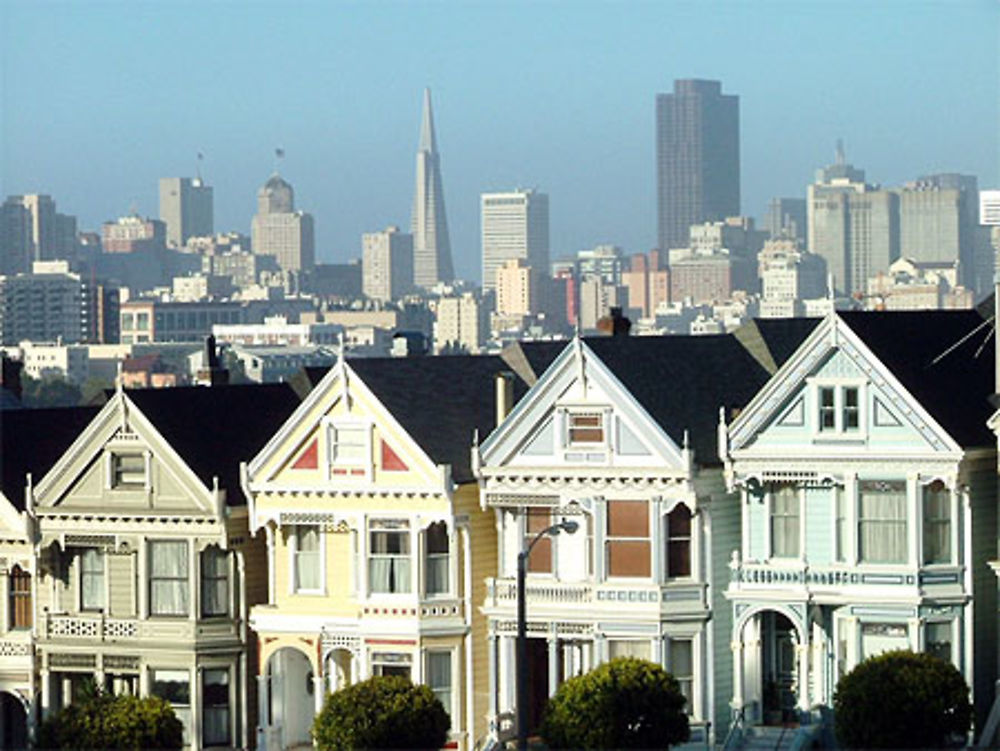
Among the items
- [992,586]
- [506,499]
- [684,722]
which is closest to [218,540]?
[506,499]

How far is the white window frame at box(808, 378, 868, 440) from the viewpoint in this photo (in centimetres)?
4769

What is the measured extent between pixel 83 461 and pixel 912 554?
46.7 feet

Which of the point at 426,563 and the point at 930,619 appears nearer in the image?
the point at 930,619

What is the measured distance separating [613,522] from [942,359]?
18.1 feet

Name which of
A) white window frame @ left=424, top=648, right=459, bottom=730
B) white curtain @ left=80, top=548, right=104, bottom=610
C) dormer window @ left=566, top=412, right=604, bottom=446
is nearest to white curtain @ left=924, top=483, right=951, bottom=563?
dormer window @ left=566, top=412, right=604, bottom=446

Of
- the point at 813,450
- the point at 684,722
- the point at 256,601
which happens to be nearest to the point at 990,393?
the point at 813,450

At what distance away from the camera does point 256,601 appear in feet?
174

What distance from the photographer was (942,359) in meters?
49.2

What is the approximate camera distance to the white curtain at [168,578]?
53031 mm

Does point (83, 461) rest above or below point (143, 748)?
above

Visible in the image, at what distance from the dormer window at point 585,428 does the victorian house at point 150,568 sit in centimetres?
597

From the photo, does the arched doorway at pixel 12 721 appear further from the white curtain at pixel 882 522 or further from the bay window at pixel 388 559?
the white curtain at pixel 882 522

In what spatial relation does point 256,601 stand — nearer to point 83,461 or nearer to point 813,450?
point 83,461

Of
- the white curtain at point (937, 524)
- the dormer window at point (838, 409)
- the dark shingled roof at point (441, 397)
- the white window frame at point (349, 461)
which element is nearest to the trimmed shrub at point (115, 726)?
the white window frame at point (349, 461)
